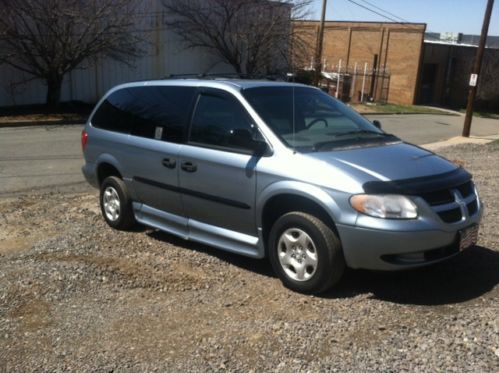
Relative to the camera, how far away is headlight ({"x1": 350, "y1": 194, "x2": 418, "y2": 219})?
405 centimetres

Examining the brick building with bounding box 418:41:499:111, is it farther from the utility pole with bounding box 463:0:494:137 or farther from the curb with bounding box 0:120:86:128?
the curb with bounding box 0:120:86:128

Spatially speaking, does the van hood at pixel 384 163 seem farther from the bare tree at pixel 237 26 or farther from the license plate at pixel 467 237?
the bare tree at pixel 237 26

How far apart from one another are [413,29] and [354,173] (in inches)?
1452

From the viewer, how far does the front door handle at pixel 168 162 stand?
5.34 metres

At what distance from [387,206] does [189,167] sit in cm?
193

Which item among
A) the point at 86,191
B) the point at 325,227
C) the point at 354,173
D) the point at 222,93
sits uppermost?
the point at 222,93

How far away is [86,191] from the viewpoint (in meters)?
8.56

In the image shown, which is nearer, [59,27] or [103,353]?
[103,353]

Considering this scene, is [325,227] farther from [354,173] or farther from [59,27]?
[59,27]

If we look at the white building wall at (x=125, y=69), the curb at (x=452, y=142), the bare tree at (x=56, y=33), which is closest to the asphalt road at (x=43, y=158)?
the curb at (x=452, y=142)

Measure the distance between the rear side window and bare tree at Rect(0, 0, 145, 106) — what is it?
13.4 meters

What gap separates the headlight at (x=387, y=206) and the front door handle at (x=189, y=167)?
168 cm

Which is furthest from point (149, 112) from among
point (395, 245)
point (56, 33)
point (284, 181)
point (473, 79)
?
point (473, 79)

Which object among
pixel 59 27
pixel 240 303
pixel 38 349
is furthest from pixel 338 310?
pixel 59 27
